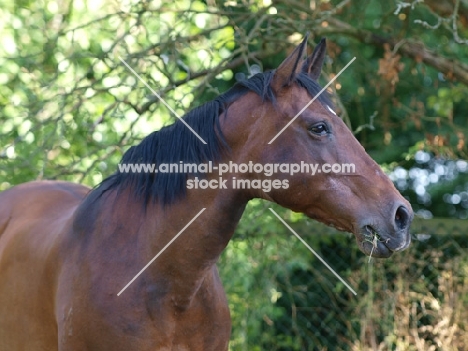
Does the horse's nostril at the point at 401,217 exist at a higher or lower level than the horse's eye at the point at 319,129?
lower

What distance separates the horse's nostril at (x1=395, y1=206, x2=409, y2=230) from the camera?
2.49 meters

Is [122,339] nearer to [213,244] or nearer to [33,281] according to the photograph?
[213,244]

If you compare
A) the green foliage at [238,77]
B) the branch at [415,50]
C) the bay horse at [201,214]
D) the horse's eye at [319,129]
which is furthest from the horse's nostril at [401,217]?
the branch at [415,50]

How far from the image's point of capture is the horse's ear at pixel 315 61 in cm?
291

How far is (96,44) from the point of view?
6113mm

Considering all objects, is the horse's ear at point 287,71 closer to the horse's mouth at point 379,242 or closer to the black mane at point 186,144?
the black mane at point 186,144

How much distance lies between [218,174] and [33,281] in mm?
1114

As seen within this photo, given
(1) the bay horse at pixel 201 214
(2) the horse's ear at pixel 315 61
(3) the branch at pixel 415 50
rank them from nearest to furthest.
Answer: (1) the bay horse at pixel 201 214, (2) the horse's ear at pixel 315 61, (3) the branch at pixel 415 50

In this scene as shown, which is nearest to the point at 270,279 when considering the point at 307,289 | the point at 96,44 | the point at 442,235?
the point at 307,289

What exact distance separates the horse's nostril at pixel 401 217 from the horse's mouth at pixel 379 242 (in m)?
0.04

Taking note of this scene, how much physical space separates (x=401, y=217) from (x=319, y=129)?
0.43 m

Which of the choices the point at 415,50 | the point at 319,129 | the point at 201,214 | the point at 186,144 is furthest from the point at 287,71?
the point at 415,50

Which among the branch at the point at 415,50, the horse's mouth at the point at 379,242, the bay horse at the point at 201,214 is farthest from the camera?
the branch at the point at 415,50

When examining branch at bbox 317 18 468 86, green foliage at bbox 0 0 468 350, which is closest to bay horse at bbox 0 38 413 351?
green foliage at bbox 0 0 468 350
